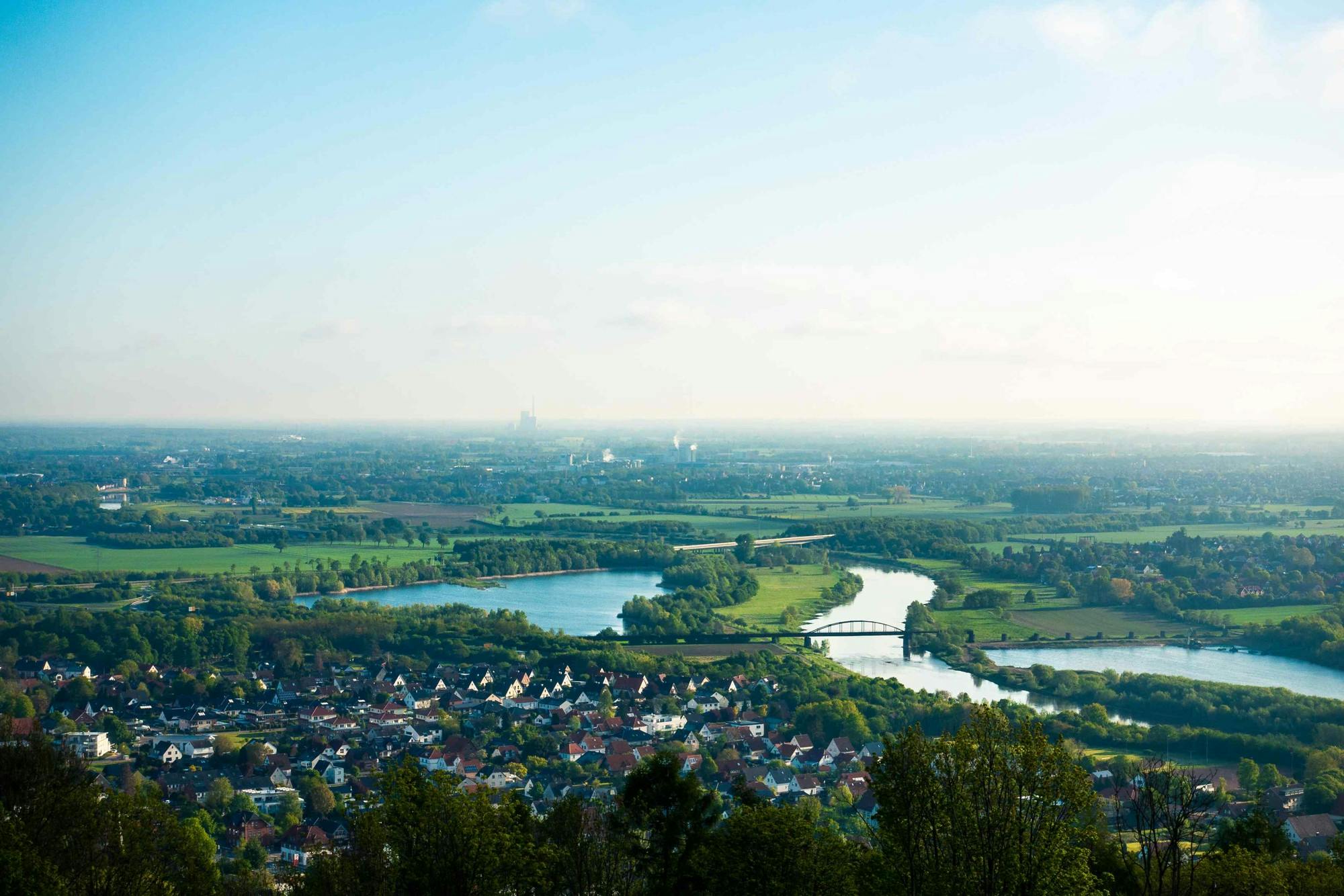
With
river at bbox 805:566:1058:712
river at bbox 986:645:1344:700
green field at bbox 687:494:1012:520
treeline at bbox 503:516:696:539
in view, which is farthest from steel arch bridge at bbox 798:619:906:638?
green field at bbox 687:494:1012:520

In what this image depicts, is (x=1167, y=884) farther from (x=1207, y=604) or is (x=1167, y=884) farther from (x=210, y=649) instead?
(x=1207, y=604)

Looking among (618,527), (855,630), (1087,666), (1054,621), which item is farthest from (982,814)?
(618,527)

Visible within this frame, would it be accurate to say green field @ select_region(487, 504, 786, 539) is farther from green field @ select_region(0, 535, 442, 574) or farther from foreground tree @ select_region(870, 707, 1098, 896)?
foreground tree @ select_region(870, 707, 1098, 896)

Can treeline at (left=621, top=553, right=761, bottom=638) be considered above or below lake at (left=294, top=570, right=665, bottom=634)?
above

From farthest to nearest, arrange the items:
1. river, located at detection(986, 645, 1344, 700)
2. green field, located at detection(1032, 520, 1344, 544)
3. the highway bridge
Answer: green field, located at detection(1032, 520, 1344, 544), the highway bridge, river, located at detection(986, 645, 1344, 700)

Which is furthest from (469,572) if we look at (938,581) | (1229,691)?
(1229,691)
